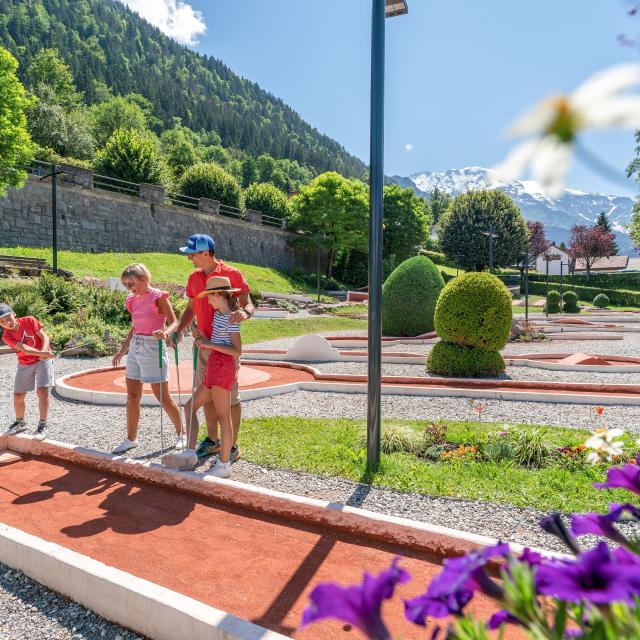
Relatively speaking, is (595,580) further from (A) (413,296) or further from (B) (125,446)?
(A) (413,296)

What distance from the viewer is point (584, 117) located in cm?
39

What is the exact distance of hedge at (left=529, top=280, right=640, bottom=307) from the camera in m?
49.3

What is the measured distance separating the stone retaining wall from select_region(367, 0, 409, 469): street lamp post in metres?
28.5

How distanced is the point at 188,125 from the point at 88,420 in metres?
119

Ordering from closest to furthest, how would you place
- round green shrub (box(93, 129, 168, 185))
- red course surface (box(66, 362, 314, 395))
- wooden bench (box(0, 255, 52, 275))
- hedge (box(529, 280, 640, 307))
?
red course surface (box(66, 362, 314, 395)) → wooden bench (box(0, 255, 52, 275)) → round green shrub (box(93, 129, 168, 185)) → hedge (box(529, 280, 640, 307))

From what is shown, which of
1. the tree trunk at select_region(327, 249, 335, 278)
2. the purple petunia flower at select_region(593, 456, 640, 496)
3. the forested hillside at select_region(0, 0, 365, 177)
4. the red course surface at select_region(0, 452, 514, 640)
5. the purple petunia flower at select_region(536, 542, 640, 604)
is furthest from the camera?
the forested hillside at select_region(0, 0, 365, 177)

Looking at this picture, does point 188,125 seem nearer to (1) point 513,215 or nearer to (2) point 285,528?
(1) point 513,215

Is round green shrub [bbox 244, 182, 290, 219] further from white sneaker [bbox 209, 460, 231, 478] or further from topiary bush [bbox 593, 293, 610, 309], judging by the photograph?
white sneaker [bbox 209, 460, 231, 478]

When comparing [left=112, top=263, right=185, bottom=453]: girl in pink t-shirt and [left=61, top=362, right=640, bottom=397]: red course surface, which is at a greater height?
[left=112, top=263, right=185, bottom=453]: girl in pink t-shirt

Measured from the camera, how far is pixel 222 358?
195 inches

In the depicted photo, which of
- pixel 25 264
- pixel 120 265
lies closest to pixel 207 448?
pixel 25 264

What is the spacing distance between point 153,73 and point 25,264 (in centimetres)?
12256

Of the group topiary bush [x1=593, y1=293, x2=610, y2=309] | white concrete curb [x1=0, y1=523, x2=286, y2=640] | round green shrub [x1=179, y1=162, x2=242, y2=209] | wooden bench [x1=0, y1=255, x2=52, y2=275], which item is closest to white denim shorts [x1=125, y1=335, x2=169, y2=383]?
white concrete curb [x1=0, y1=523, x2=286, y2=640]

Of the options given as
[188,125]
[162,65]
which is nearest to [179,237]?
[188,125]
